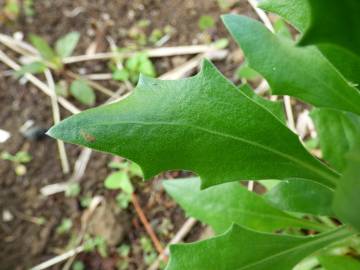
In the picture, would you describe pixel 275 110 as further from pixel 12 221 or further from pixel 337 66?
pixel 12 221

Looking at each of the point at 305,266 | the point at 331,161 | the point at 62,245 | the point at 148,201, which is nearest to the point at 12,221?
the point at 62,245

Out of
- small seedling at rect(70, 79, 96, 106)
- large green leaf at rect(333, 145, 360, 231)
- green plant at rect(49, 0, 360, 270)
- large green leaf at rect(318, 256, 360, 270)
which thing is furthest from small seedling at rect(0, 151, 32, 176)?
large green leaf at rect(333, 145, 360, 231)

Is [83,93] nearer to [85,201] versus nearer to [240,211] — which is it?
[85,201]

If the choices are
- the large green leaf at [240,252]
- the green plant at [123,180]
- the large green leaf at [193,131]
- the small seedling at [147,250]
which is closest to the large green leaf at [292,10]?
the large green leaf at [193,131]

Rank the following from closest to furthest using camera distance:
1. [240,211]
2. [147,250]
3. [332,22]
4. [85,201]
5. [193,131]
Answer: [332,22] < [193,131] < [240,211] < [147,250] < [85,201]

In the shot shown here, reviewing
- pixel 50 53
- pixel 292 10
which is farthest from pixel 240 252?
Result: pixel 50 53

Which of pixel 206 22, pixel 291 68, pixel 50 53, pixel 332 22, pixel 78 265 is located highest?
pixel 332 22
